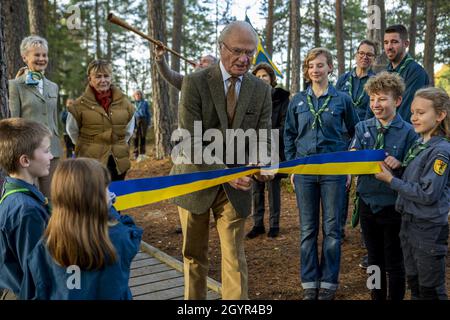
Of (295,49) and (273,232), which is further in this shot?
(295,49)

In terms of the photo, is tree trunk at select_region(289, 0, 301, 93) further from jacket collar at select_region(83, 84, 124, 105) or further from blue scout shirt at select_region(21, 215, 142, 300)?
blue scout shirt at select_region(21, 215, 142, 300)

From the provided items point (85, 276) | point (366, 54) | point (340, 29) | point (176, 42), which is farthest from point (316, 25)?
point (85, 276)

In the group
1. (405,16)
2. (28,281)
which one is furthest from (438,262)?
(405,16)

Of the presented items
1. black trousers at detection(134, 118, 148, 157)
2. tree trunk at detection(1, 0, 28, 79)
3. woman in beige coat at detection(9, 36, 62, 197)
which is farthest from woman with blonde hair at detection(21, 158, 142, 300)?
black trousers at detection(134, 118, 148, 157)

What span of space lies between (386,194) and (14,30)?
9.52m

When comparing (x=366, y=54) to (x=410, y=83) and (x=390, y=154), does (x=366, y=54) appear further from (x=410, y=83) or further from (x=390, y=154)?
(x=390, y=154)

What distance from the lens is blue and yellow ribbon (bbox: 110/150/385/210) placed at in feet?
10.2

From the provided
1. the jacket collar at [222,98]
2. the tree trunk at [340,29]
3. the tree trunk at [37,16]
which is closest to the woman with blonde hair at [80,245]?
the jacket collar at [222,98]

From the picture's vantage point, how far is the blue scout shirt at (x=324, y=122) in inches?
153

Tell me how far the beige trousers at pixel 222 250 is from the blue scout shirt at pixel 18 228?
119 centimetres

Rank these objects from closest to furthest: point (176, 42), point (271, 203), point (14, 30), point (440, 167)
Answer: point (440, 167) < point (271, 203) < point (14, 30) < point (176, 42)

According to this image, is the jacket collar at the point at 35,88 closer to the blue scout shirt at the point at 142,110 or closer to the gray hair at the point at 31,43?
the gray hair at the point at 31,43

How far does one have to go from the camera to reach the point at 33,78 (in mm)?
4535
